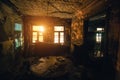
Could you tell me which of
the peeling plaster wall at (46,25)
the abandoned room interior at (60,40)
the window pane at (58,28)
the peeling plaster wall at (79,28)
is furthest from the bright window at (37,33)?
the peeling plaster wall at (79,28)

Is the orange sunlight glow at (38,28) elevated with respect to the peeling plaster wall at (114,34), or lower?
elevated

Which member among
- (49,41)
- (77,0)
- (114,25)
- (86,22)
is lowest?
(49,41)

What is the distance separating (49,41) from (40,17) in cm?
196

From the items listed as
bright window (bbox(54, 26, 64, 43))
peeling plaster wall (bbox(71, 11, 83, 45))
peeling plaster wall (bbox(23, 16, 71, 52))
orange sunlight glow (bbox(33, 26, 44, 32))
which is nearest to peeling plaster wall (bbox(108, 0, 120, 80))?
peeling plaster wall (bbox(71, 11, 83, 45))

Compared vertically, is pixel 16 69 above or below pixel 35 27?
below

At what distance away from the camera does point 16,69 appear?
5.91 meters

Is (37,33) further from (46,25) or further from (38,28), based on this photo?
(46,25)

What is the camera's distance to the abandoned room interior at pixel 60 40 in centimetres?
335

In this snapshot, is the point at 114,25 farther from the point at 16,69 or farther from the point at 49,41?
the point at 49,41

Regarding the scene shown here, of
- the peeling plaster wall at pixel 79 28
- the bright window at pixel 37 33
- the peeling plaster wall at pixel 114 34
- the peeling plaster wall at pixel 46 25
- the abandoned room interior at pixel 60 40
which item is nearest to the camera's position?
the peeling plaster wall at pixel 114 34

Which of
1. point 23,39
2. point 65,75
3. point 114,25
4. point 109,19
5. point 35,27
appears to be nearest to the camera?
point 114,25

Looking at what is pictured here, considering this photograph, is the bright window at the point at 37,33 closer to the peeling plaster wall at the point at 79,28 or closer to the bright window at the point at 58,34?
the bright window at the point at 58,34

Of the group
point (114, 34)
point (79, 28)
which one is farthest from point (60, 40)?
point (114, 34)

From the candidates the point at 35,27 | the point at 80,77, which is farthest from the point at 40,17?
the point at 80,77
